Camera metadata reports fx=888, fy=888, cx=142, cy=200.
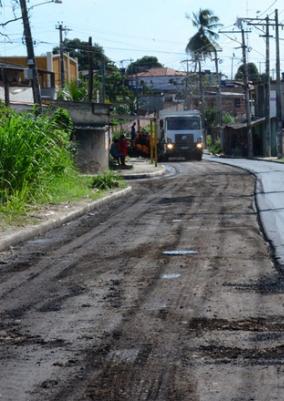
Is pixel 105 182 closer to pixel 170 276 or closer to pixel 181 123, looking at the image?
pixel 170 276

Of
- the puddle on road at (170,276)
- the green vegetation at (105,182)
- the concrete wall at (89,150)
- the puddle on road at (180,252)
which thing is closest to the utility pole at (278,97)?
the concrete wall at (89,150)

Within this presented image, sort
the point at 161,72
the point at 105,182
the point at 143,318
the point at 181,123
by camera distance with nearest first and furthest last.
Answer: the point at 143,318 < the point at 105,182 < the point at 181,123 < the point at 161,72

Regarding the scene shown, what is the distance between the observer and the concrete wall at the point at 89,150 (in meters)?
36.1

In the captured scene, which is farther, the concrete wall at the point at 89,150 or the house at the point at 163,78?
the house at the point at 163,78

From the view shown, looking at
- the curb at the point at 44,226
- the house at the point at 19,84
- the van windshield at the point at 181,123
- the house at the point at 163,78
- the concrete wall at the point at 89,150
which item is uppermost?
the house at the point at 163,78

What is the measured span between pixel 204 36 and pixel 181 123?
1450 inches

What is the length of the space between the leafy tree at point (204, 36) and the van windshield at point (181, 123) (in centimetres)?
3323

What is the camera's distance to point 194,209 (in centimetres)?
2044

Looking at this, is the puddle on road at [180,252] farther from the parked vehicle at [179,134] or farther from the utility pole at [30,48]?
the parked vehicle at [179,134]

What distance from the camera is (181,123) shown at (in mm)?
61094

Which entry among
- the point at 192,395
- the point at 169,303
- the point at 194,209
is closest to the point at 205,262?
the point at 169,303

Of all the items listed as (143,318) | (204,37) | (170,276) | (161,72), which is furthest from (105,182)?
(161,72)

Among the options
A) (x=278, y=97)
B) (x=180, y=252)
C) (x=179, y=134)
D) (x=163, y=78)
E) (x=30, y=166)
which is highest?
(x=163, y=78)

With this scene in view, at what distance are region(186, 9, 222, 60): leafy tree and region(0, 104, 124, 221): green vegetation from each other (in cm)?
7152
